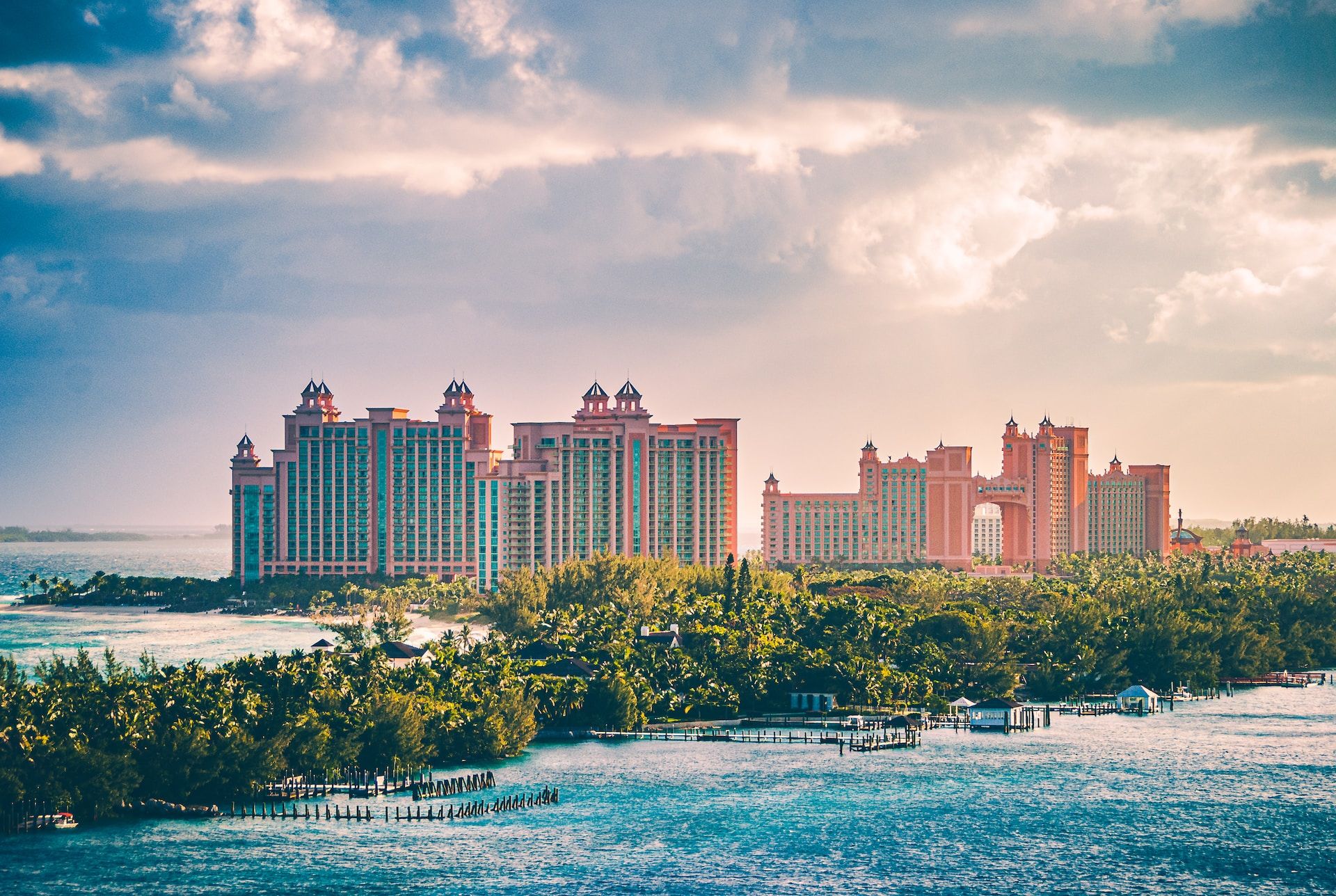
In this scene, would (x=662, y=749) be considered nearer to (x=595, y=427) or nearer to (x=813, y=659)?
(x=813, y=659)

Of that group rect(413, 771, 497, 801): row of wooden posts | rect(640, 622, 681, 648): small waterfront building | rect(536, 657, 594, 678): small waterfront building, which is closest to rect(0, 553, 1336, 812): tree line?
rect(536, 657, 594, 678): small waterfront building

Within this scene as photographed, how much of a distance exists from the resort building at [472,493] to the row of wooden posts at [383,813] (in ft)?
298

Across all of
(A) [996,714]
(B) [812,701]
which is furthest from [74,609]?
(A) [996,714]

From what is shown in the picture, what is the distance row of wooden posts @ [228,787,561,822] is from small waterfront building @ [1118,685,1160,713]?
124 ft

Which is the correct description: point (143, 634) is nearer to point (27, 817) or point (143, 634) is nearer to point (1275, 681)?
point (27, 817)

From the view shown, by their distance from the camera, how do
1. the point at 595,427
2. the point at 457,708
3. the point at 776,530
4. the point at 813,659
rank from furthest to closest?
the point at 776,530 → the point at 595,427 → the point at 813,659 → the point at 457,708

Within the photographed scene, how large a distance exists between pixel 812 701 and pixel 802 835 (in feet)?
83.9

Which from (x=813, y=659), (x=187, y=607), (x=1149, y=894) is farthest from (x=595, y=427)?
(x=1149, y=894)

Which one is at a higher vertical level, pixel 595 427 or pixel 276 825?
pixel 595 427

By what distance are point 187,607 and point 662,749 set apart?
4015 inches

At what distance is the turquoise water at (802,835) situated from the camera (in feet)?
172

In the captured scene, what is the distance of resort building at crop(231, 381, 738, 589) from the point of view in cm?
15975

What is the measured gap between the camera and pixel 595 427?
161 m

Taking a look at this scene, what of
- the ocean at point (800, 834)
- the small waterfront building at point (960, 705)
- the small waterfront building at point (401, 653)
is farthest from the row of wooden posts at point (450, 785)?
the small waterfront building at point (960, 705)
